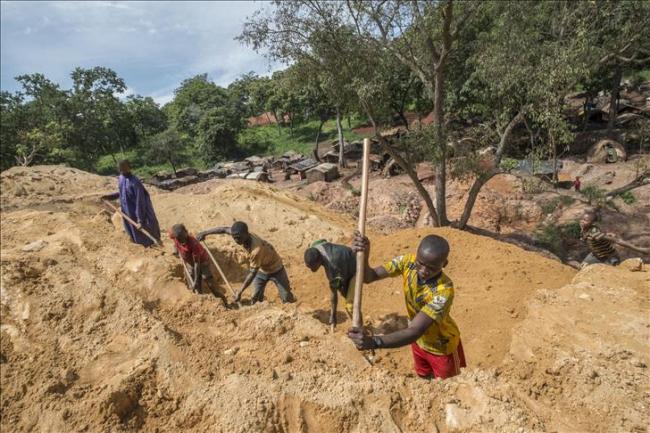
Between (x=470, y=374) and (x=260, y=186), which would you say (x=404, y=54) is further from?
(x=470, y=374)

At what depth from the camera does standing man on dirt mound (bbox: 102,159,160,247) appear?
657 centimetres

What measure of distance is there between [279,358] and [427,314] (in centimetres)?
→ 140

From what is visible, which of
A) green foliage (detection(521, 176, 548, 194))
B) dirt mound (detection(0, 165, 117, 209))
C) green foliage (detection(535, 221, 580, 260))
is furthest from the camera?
green foliage (detection(535, 221, 580, 260))

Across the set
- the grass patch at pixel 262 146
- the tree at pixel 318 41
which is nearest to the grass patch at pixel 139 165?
the grass patch at pixel 262 146

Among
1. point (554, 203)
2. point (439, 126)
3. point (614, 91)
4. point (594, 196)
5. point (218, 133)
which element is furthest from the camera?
point (218, 133)

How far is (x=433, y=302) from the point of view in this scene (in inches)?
111

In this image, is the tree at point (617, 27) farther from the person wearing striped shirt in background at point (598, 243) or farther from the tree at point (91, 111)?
the tree at point (91, 111)

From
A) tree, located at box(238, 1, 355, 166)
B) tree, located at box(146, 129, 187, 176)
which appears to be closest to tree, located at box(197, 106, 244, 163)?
tree, located at box(146, 129, 187, 176)

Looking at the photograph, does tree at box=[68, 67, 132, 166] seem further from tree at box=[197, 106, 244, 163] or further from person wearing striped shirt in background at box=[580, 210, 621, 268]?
person wearing striped shirt in background at box=[580, 210, 621, 268]

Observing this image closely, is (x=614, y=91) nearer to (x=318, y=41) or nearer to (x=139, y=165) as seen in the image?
(x=318, y=41)

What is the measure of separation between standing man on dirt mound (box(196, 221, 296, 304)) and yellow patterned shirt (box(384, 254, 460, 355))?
2088mm

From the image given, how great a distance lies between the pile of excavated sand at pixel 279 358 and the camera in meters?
2.82

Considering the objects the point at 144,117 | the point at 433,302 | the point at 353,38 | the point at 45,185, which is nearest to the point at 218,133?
the point at 144,117

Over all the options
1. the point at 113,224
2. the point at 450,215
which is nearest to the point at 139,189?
the point at 113,224
